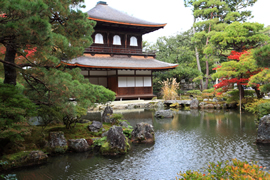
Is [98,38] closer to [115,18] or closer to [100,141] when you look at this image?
[115,18]

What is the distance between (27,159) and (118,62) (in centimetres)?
1212

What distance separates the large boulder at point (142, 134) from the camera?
6.75 metres

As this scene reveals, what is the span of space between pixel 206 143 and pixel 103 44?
42.8 ft

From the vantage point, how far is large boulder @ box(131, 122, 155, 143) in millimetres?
6746

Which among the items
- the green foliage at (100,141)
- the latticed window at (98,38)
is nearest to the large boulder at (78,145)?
the green foliage at (100,141)

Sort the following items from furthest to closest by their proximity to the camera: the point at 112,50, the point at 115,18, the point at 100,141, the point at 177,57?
1. the point at 177,57
2. the point at 112,50
3. the point at 115,18
4. the point at 100,141

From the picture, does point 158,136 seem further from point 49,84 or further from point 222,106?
point 222,106

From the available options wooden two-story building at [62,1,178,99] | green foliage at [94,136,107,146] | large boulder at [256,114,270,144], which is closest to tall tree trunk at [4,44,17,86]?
green foliage at [94,136,107,146]

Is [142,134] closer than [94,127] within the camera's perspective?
Yes

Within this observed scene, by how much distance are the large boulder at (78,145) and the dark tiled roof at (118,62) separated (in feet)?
29.1

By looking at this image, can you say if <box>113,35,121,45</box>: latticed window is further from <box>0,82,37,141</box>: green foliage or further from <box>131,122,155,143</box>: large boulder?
<box>0,82,37,141</box>: green foliage

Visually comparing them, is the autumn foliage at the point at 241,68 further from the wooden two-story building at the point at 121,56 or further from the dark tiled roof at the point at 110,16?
the dark tiled roof at the point at 110,16

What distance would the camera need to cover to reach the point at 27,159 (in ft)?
16.1

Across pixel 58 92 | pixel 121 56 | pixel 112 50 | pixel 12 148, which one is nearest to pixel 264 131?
pixel 58 92
